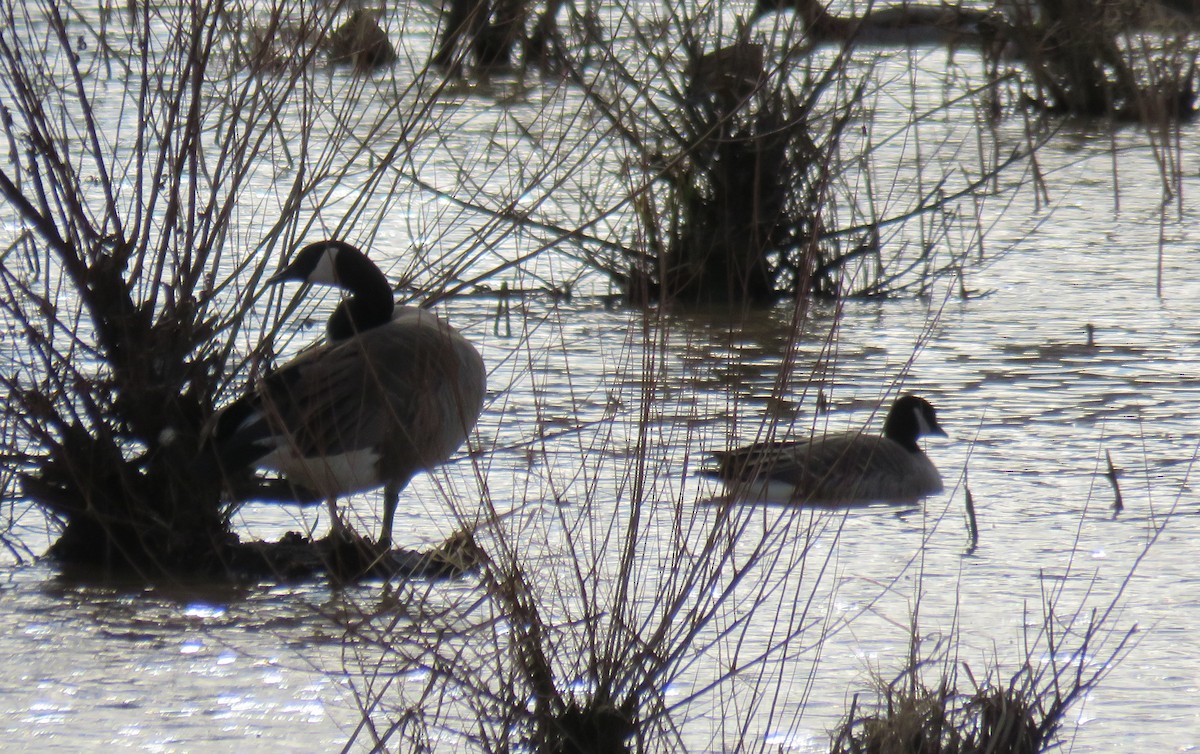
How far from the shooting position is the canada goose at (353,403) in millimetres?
5270

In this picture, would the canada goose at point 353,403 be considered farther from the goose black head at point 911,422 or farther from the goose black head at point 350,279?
the goose black head at point 911,422

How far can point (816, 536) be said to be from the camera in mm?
3803

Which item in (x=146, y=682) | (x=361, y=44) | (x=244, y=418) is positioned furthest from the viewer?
(x=361, y=44)

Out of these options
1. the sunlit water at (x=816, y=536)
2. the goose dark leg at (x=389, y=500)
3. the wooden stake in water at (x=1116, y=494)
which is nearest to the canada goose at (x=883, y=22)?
the sunlit water at (x=816, y=536)

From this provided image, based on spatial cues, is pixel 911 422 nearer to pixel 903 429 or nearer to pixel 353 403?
pixel 903 429

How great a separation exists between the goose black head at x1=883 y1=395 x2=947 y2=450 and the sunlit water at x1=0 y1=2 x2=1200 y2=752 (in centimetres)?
19

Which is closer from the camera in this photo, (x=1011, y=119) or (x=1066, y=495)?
(x=1066, y=495)

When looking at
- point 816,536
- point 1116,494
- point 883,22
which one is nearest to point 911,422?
point 1116,494

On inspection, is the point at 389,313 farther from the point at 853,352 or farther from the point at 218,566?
the point at 853,352

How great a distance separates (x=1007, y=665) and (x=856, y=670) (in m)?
0.37

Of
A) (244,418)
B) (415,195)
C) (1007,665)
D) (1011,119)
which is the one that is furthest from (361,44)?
(1011,119)

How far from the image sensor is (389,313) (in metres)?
6.18

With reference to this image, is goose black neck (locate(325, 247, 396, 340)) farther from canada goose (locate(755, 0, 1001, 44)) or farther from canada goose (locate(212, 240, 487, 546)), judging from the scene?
canada goose (locate(755, 0, 1001, 44))

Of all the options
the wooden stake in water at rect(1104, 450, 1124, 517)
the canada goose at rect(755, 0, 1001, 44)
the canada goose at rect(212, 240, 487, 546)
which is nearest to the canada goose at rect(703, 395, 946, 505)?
the wooden stake in water at rect(1104, 450, 1124, 517)
